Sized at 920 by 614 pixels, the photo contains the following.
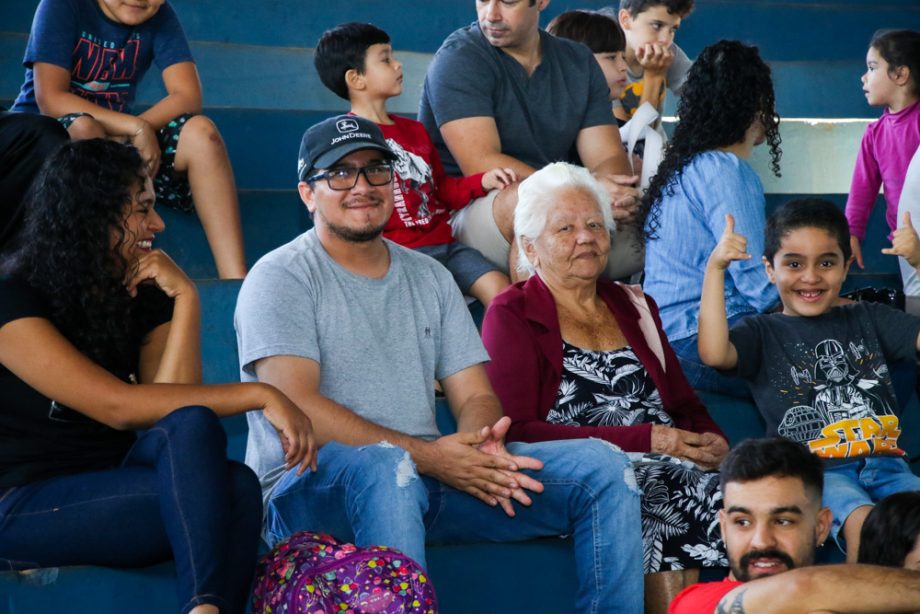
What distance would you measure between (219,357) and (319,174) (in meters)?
0.67

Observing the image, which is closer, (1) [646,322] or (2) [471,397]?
(2) [471,397]

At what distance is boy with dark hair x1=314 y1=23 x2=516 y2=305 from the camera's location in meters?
3.46

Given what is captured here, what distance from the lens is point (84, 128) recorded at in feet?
10.8

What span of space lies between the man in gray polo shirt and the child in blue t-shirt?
618 mm

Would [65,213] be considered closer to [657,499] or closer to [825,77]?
[657,499]

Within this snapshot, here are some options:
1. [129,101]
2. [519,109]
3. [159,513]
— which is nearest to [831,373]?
[519,109]

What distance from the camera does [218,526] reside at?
2133 mm

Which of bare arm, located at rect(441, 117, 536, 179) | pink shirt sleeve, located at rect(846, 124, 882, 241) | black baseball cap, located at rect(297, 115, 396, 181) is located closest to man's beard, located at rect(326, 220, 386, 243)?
black baseball cap, located at rect(297, 115, 396, 181)

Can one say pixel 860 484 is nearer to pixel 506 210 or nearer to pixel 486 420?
pixel 486 420

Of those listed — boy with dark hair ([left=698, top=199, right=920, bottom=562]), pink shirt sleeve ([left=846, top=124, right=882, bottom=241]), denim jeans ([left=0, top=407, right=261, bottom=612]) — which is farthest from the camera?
pink shirt sleeve ([left=846, top=124, right=882, bottom=241])

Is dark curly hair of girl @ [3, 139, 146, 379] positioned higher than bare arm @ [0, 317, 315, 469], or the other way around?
dark curly hair of girl @ [3, 139, 146, 379]

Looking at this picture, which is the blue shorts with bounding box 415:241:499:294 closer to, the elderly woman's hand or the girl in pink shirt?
the elderly woman's hand

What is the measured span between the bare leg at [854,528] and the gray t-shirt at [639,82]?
1894 mm

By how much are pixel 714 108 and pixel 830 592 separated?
1.59 meters
